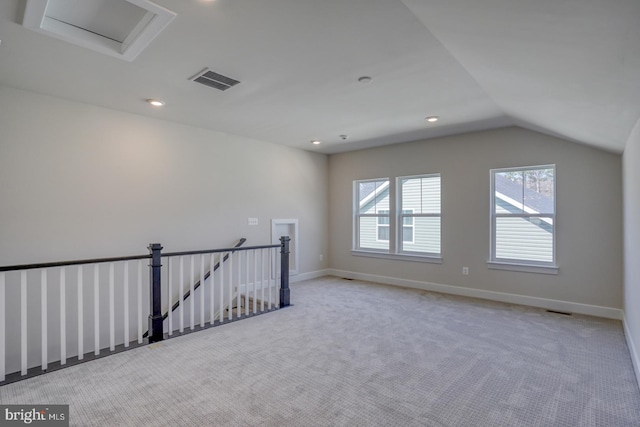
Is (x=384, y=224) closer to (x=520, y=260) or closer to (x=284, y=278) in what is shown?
(x=520, y=260)

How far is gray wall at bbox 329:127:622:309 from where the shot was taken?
4.16 meters

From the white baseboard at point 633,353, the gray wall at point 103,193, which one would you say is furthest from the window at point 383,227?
the white baseboard at point 633,353

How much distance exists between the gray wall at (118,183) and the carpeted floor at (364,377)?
5.39 ft

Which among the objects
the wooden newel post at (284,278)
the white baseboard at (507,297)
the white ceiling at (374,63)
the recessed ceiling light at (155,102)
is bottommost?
the white baseboard at (507,297)

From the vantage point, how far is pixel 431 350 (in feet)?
10.4

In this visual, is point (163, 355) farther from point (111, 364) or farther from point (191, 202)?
point (191, 202)

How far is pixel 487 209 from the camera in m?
5.08

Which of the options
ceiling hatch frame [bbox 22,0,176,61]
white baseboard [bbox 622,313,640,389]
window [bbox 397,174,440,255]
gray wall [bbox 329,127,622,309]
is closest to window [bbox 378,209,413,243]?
window [bbox 397,174,440,255]

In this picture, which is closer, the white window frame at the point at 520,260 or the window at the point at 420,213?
the white window frame at the point at 520,260

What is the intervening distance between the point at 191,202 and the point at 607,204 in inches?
220

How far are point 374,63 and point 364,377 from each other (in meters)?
2.60

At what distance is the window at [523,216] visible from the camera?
182 inches

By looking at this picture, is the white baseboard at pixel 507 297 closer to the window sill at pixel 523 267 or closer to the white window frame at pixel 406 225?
the window sill at pixel 523 267

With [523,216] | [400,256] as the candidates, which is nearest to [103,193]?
[400,256]
